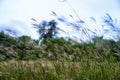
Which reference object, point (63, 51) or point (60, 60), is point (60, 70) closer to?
point (60, 60)

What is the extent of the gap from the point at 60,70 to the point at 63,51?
2.33 ft

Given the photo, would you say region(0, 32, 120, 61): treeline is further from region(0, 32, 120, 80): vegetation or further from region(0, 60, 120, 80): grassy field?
region(0, 60, 120, 80): grassy field

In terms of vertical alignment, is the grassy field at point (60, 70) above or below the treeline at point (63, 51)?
below

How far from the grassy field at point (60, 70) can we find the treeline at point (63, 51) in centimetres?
19

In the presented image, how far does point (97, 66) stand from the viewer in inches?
211

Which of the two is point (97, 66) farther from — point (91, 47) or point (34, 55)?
point (34, 55)

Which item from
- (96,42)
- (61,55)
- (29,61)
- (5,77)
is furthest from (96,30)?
(5,77)

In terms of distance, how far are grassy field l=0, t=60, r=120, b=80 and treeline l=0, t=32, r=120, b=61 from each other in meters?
0.19

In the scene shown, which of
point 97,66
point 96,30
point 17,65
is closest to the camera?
point 97,66

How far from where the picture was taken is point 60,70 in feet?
17.2

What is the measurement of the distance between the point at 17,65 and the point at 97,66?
1.25 meters

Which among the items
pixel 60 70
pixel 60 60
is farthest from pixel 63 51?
pixel 60 70

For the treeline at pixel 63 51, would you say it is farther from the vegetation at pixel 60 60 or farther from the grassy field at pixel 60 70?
the grassy field at pixel 60 70

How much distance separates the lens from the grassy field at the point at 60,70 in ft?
16.7
